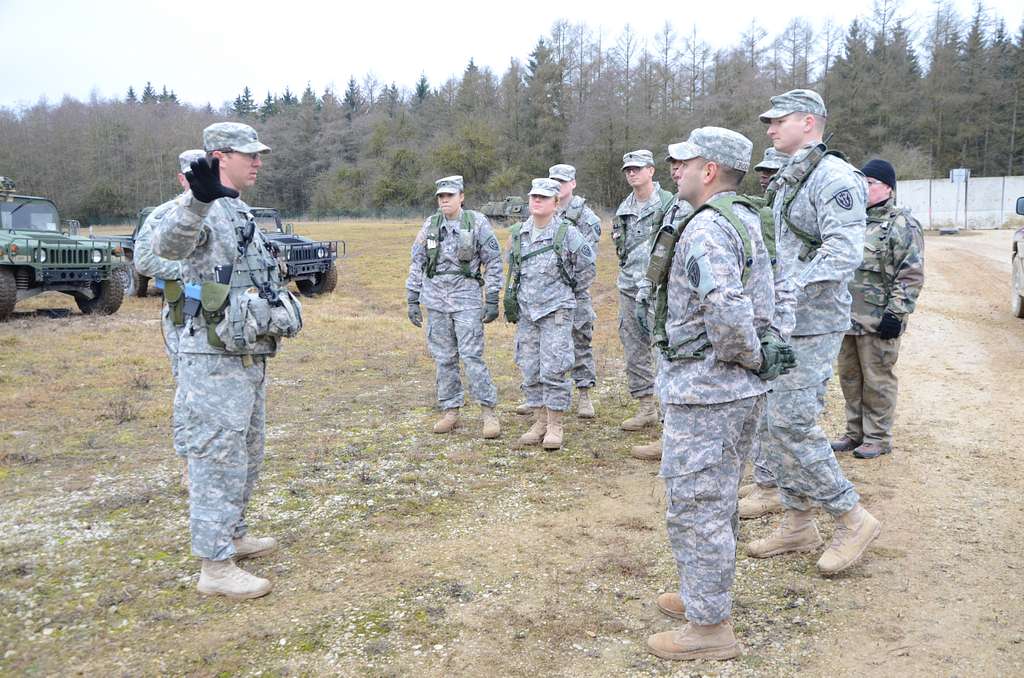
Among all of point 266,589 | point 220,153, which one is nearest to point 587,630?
point 266,589

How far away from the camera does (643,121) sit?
40.9 metres

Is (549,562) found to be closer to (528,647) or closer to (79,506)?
(528,647)

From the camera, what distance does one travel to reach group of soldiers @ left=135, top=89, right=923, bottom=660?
→ 2.93 metres

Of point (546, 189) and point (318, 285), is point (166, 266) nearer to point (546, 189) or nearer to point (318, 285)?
point (546, 189)

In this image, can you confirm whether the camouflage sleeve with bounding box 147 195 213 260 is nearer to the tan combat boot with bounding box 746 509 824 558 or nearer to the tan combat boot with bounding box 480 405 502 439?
the tan combat boot with bounding box 746 509 824 558

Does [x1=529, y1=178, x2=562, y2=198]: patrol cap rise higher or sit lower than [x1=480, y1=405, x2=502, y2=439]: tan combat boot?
higher

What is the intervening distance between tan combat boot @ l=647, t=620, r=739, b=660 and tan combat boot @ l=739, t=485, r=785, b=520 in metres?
1.52

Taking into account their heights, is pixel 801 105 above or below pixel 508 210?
below

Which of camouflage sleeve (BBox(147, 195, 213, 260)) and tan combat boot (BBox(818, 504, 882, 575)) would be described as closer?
camouflage sleeve (BBox(147, 195, 213, 260))

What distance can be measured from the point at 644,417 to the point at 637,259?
1.32m

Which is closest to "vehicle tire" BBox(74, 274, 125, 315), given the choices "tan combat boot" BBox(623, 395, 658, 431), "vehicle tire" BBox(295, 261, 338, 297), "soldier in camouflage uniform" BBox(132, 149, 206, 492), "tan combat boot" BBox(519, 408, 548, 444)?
"vehicle tire" BBox(295, 261, 338, 297)

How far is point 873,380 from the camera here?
5.45m

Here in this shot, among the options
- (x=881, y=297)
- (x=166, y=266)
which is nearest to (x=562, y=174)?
(x=881, y=297)

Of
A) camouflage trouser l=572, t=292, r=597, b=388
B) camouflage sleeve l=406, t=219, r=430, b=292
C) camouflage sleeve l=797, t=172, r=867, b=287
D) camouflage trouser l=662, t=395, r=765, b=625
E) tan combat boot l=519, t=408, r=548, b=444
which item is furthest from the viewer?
camouflage trouser l=572, t=292, r=597, b=388
